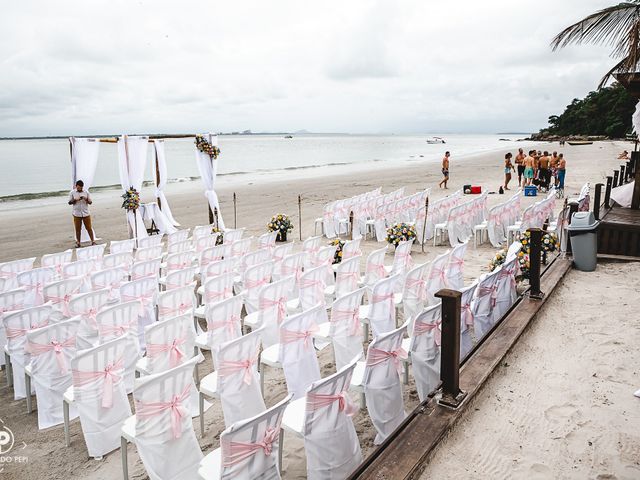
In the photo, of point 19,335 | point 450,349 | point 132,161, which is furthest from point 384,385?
point 132,161

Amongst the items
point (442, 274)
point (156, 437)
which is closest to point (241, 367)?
point (156, 437)

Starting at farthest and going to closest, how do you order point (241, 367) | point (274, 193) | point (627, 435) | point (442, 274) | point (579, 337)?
point (274, 193), point (442, 274), point (579, 337), point (241, 367), point (627, 435)

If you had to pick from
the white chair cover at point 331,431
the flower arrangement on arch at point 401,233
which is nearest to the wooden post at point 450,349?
the white chair cover at point 331,431

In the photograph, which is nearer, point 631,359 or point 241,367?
point 241,367

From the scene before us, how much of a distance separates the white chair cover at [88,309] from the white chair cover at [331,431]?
10.6ft

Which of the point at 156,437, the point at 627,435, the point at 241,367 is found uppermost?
the point at 241,367

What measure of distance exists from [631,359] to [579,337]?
587mm

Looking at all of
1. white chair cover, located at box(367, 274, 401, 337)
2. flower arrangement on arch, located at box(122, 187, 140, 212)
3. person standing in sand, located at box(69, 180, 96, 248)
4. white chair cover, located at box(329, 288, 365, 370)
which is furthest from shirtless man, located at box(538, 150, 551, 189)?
person standing in sand, located at box(69, 180, 96, 248)

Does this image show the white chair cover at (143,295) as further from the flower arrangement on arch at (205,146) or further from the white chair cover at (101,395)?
the flower arrangement on arch at (205,146)

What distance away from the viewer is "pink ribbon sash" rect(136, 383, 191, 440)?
3170mm

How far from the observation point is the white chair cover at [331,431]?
9.95 feet

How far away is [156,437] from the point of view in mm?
3260

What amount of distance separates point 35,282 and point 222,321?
3588 mm

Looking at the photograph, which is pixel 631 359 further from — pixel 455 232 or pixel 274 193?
pixel 274 193
